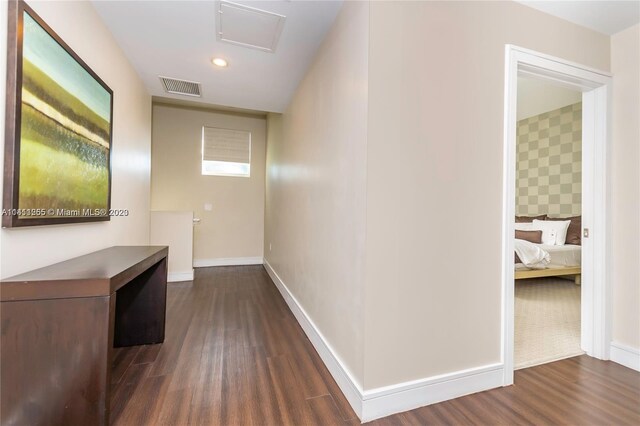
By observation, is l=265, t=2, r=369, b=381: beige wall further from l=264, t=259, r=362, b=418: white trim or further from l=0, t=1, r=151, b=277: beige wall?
l=0, t=1, r=151, b=277: beige wall

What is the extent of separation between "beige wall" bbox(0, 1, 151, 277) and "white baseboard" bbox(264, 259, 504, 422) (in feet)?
5.56

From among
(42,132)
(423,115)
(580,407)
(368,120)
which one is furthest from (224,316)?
(580,407)

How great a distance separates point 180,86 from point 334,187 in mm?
2378

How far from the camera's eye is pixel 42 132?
1.34 metres

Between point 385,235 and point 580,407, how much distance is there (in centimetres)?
142

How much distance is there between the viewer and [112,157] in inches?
→ 83.5

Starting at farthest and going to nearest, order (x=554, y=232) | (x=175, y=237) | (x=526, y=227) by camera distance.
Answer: (x=526, y=227), (x=554, y=232), (x=175, y=237)

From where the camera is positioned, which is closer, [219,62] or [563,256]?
[219,62]

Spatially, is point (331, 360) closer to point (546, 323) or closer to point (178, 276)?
point (546, 323)

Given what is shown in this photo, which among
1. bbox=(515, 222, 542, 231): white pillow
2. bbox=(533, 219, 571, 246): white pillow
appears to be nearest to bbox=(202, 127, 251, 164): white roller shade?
bbox=(515, 222, 542, 231): white pillow

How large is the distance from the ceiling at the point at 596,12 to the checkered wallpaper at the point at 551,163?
3121 mm

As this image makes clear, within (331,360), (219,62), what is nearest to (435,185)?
(331,360)

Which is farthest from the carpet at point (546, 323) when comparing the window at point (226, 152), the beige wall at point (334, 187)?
the window at point (226, 152)

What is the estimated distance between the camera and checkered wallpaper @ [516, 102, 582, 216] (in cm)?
434
